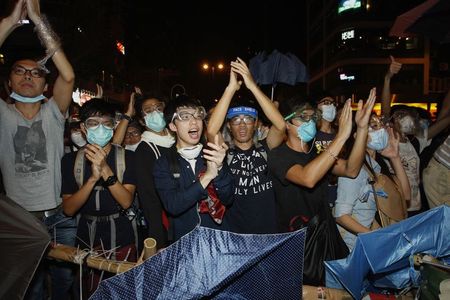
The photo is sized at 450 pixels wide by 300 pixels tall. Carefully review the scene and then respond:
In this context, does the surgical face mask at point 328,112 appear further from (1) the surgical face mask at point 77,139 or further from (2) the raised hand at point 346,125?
(1) the surgical face mask at point 77,139

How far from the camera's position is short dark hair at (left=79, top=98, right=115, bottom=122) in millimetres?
3883

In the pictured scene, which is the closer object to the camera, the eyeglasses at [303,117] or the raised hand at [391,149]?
the eyeglasses at [303,117]

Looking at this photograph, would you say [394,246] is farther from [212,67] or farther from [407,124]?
[212,67]

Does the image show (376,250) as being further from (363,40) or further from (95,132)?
(363,40)

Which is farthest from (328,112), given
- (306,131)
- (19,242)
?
(19,242)

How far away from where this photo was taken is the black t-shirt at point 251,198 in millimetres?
3768

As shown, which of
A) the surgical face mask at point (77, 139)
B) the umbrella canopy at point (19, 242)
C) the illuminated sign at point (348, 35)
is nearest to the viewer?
the umbrella canopy at point (19, 242)

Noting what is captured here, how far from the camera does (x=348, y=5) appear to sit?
55.9 m

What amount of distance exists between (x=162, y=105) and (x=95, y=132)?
1.37m

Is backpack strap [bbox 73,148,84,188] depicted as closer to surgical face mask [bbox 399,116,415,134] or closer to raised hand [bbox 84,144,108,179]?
raised hand [bbox 84,144,108,179]

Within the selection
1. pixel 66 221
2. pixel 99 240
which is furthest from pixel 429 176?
pixel 66 221

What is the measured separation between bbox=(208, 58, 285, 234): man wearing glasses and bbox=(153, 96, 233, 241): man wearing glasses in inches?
10.7

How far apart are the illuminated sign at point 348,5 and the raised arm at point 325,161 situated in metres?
59.2

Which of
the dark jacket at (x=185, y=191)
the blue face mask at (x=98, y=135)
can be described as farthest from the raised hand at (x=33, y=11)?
Result: the dark jacket at (x=185, y=191)
